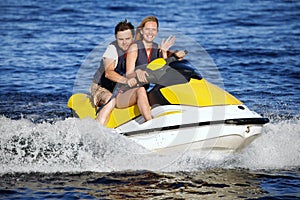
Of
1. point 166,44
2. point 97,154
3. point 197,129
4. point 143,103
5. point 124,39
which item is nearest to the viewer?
point 197,129

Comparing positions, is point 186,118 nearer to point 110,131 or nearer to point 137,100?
point 137,100

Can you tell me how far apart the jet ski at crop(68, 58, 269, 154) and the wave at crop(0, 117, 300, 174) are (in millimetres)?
148

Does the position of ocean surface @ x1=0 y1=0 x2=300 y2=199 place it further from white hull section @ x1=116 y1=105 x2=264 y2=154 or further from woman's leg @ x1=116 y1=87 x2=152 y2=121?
woman's leg @ x1=116 y1=87 x2=152 y2=121

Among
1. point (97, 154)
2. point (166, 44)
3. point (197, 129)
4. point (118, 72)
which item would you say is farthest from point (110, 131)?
point (166, 44)

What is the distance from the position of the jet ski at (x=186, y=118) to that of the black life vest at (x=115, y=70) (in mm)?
369

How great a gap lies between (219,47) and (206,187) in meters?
7.64

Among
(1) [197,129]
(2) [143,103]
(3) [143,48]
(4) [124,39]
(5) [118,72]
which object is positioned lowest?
(1) [197,129]

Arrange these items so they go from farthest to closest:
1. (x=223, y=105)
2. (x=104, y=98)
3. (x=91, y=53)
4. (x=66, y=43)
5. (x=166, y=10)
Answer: (x=166, y=10), (x=66, y=43), (x=91, y=53), (x=104, y=98), (x=223, y=105)

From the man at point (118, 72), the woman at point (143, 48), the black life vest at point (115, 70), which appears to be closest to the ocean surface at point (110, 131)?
the man at point (118, 72)

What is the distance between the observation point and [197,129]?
5617 millimetres

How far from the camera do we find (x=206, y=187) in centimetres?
546

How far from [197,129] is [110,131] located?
36.7 inches

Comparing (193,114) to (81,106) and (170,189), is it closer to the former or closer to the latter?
(170,189)

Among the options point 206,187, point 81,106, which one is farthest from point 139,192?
point 81,106
